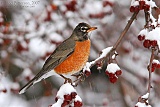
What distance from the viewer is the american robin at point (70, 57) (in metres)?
2.66

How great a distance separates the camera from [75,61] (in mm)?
2707

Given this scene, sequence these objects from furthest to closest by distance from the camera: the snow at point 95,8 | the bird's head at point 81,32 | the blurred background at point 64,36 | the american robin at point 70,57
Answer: the snow at point 95,8
the blurred background at point 64,36
the bird's head at point 81,32
the american robin at point 70,57

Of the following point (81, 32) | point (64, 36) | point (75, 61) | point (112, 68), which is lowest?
point (112, 68)

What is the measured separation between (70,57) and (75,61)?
0.08 m

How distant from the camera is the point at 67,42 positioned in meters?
2.88

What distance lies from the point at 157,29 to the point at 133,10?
0.21m

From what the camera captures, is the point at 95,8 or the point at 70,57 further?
the point at 95,8

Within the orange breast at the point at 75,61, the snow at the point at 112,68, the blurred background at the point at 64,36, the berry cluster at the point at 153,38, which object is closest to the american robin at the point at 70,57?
the orange breast at the point at 75,61

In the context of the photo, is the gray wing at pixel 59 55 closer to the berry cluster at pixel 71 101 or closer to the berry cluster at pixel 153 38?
the berry cluster at pixel 71 101

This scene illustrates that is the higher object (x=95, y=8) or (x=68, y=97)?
(x=95, y=8)

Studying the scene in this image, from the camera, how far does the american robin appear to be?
2.66m

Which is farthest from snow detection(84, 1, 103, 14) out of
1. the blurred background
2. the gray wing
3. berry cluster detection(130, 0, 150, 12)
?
berry cluster detection(130, 0, 150, 12)

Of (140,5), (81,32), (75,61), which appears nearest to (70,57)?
(75,61)

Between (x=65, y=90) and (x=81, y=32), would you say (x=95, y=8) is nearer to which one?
(x=81, y=32)
